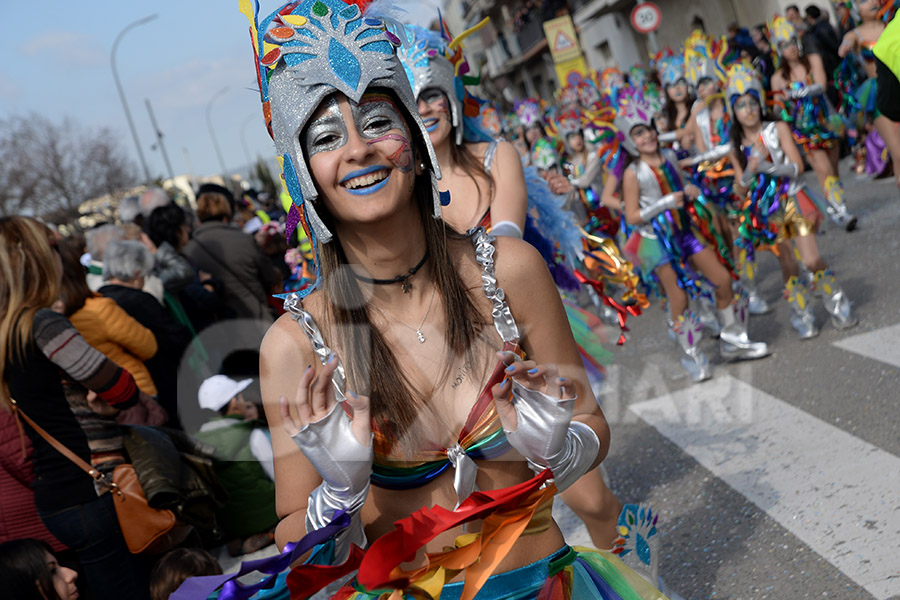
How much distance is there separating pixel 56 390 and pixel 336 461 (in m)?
2.12

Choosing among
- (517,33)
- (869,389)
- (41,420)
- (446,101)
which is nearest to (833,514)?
(869,389)

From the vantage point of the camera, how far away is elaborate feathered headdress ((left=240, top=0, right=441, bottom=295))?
1.95m

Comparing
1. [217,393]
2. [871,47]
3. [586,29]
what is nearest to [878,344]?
[871,47]

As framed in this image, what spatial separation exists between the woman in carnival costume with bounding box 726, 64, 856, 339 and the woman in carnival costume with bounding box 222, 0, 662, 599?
4.34 meters

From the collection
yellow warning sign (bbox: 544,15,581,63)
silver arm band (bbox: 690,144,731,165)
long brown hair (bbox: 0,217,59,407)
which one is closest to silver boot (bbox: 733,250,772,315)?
silver arm band (bbox: 690,144,731,165)

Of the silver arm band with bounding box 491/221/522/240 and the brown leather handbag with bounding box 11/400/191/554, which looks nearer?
the silver arm band with bounding box 491/221/522/240

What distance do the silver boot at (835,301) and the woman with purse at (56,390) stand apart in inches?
168

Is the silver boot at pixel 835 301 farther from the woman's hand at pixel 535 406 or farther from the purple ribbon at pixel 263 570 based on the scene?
the purple ribbon at pixel 263 570

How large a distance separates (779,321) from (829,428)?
2441mm

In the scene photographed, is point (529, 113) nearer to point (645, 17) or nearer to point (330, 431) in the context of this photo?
point (645, 17)

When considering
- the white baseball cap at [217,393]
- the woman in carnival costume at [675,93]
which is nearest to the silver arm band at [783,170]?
the white baseball cap at [217,393]

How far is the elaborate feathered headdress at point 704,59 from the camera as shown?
33.8ft

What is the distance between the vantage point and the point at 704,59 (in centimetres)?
1055

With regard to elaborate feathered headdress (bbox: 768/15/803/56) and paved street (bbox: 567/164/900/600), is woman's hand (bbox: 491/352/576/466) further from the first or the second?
elaborate feathered headdress (bbox: 768/15/803/56)
